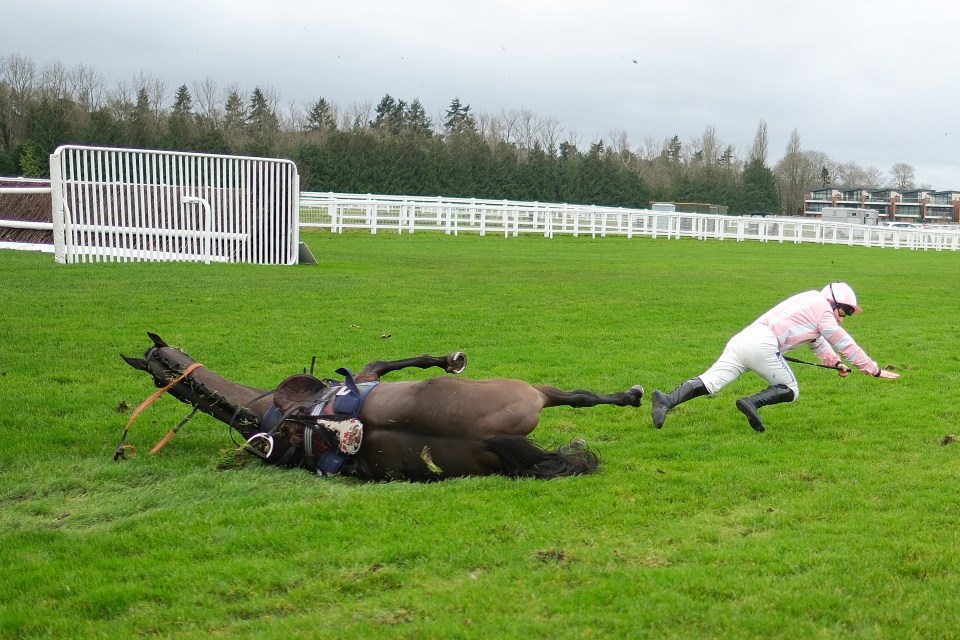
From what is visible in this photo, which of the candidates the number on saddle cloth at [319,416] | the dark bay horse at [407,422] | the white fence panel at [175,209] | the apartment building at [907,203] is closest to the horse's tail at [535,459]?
the dark bay horse at [407,422]

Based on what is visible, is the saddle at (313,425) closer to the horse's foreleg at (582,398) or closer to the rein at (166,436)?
the rein at (166,436)

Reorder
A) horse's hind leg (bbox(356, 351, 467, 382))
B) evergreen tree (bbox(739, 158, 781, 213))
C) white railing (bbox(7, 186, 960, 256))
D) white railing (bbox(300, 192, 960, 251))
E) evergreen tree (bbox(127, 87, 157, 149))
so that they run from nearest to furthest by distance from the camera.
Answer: horse's hind leg (bbox(356, 351, 467, 382)), white railing (bbox(7, 186, 960, 256)), white railing (bbox(300, 192, 960, 251)), evergreen tree (bbox(127, 87, 157, 149)), evergreen tree (bbox(739, 158, 781, 213))

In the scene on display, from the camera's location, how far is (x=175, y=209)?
19906 mm

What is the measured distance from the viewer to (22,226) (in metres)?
21.4

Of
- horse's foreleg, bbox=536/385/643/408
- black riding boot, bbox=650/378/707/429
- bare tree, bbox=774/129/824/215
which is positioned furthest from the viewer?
bare tree, bbox=774/129/824/215

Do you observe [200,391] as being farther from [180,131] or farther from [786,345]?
[180,131]

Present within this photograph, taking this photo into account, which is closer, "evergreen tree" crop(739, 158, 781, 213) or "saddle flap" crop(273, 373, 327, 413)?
"saddle flap" crop(273, 373, 327, 413)

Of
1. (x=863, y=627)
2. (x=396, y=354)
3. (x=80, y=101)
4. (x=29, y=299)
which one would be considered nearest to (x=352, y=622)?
(x=863, y=627)

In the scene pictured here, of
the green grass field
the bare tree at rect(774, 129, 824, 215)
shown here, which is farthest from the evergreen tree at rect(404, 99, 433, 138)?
the green grass field

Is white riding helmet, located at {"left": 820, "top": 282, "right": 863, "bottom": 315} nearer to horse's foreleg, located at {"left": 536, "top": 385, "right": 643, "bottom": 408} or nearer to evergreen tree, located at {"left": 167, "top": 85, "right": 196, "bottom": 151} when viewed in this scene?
horse's foreleg, located at {"left": 536, "top": 385, "right": 643, "bottom": 408}

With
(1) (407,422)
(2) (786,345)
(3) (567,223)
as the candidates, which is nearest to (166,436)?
(1) (407,422)

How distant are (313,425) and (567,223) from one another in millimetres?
40195

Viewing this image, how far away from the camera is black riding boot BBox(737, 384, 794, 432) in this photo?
25.3ft

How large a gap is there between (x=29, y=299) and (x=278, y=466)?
28.8 feet
